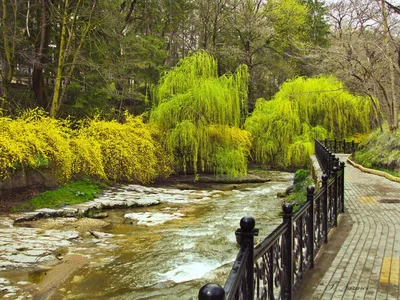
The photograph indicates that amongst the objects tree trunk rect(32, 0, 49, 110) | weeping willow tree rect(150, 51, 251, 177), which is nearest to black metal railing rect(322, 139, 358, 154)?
weeping willow tree rect(150, 51, 251, 177)

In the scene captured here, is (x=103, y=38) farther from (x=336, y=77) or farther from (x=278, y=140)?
(x=336, y=77)

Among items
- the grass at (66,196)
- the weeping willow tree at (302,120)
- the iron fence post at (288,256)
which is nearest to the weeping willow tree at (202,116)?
the weeping willow tree at (302,120)

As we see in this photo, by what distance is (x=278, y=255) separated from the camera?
→ 11.8 feet

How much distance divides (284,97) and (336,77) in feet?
19.8

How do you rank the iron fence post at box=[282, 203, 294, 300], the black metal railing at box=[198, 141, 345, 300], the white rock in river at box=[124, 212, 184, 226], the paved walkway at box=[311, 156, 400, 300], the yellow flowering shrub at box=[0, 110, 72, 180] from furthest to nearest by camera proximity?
the yellow flowering shrub at box=[0, 110, 72, 180], the white rock in river at box=[124, 212, 184, 226], the paved walkway at box=[311, 156, 400, 300], the iron fence post at box=[282, 203, 294, 300], the black metal railing at box=[198, 141, 345, 300]

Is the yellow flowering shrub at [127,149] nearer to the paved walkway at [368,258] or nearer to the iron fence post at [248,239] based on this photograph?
the paved walkway at [368,258]

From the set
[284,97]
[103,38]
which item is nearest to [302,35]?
[284,97]

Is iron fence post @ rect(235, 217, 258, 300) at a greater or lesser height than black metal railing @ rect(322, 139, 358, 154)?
lesser

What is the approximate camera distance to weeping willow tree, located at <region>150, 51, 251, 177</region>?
66.6 feet

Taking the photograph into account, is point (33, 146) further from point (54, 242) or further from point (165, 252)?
point (165, 252)

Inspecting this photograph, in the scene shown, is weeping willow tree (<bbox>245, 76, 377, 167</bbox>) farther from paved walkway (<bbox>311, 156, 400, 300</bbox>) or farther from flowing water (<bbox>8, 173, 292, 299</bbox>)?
paved walkway (<bbox>311, 156, 400, 300</bbox>)

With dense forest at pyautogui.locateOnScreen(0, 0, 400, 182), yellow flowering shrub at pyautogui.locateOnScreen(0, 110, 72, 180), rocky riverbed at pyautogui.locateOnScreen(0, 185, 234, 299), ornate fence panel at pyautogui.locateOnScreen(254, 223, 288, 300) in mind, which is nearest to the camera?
ornate fence panel at pyautogui.locateOnScreen(254, 223, 288, 300)

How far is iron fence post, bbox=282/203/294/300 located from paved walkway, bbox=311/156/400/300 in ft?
1.30

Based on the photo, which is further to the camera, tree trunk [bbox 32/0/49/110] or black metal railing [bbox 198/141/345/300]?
Result: tree trunk [bbox 32/0/49/110]
